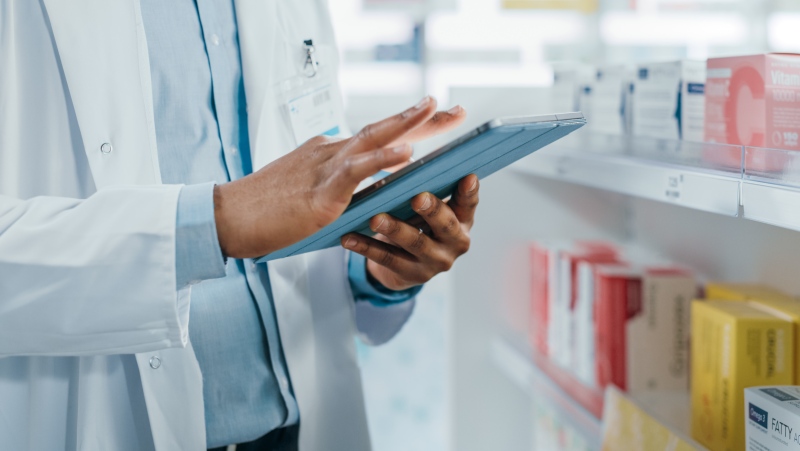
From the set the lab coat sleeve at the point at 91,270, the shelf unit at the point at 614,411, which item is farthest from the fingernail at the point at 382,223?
the shelf unit at the point at 614,411

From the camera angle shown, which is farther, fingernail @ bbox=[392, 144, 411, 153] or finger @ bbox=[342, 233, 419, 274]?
finger @ bbox=[342, 233, 419, 274]

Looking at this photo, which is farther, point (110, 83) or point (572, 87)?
point (572, 87)

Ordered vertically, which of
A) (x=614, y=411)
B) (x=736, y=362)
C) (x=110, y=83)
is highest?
(x=110, y=83)

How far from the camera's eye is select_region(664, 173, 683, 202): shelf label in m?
1.15

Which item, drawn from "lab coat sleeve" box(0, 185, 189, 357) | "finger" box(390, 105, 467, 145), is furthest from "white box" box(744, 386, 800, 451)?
"lab coat sleeve" box(0, 185, 189, 357)

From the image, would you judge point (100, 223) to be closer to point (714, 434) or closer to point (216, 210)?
point (216, 210)

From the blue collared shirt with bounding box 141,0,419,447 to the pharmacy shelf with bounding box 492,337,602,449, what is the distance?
60 centimetres

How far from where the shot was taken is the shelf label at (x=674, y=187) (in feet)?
3.76

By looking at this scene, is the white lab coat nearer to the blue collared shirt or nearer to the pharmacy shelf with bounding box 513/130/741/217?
the blue collared shirt

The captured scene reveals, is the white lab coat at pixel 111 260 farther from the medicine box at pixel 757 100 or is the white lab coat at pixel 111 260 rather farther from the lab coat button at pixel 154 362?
the medicine box at pixel 757 100

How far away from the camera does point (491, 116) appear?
212 centimetres

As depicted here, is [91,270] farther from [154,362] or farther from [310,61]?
[310,61]

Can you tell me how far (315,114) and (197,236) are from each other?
1.84 feet

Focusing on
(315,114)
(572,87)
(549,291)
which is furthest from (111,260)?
(549,291)
